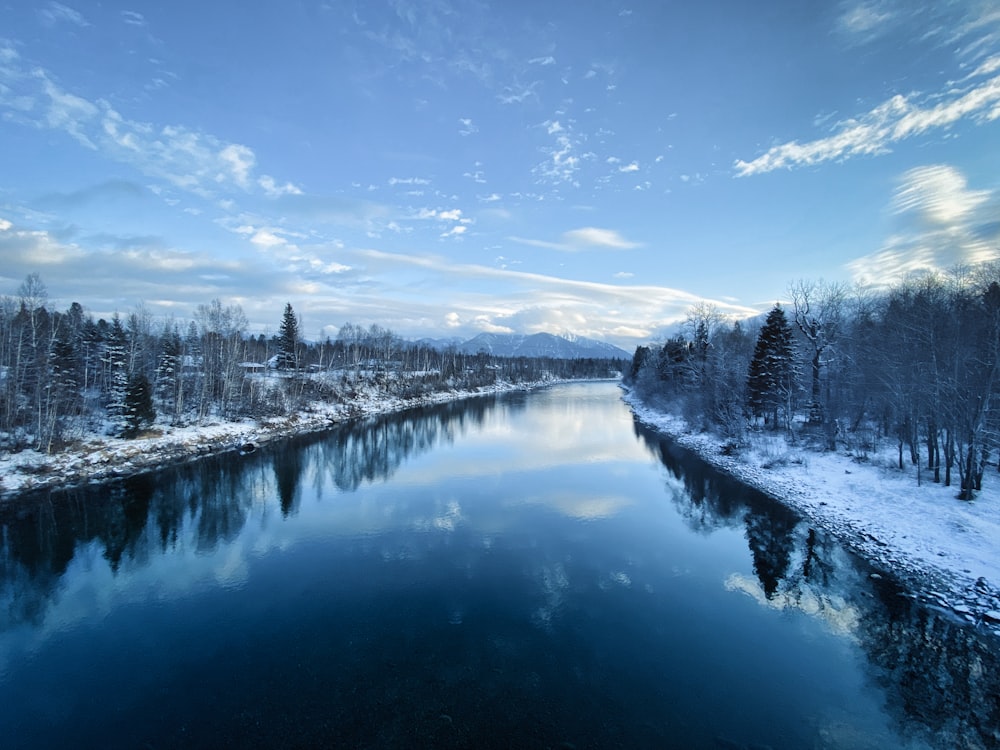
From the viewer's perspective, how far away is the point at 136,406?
1404 inches

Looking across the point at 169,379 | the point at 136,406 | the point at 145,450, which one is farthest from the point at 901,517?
the point at 169,379

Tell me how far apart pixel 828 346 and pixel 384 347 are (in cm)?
7674

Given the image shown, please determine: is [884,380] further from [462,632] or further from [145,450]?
[145,450]

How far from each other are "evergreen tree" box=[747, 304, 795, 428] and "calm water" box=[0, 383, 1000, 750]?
18.8m

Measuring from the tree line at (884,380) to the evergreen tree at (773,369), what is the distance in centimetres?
10

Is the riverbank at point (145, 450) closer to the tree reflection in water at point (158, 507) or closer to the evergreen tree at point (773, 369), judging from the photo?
the tree reflection in water at point (158, 507)

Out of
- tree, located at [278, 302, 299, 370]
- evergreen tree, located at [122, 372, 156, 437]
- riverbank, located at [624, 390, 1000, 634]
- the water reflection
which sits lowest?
the water reflection

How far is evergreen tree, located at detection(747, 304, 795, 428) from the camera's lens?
39438 mm

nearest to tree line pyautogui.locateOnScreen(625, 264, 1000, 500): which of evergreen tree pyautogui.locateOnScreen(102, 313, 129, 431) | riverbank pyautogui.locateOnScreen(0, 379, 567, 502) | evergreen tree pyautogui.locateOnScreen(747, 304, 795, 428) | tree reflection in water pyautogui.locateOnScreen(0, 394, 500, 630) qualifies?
evergreen tree pyautogui.locateOnScreen(747, 304, 795, 428)

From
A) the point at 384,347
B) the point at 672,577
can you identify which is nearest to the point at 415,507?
the point at 672,577

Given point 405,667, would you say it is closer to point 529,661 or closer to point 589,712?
point 529,661

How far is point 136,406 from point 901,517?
159ft

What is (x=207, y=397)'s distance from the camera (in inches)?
1844

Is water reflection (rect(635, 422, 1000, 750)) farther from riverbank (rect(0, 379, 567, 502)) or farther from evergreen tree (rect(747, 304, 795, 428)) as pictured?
riverbank (rect(0, 379, 567, 502))
